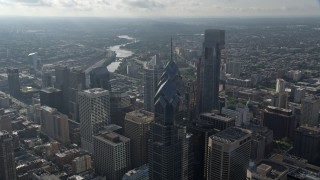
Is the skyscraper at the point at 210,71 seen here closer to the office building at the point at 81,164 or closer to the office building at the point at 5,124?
the office building at the point at 81,164

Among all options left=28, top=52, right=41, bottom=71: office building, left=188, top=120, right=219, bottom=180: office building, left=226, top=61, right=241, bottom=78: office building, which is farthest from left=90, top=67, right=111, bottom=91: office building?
left=28, top=52, right=41, bottom=71: office building

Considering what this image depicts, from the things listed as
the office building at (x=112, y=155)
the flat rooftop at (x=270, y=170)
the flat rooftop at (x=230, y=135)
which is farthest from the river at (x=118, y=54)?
the flat rooftop at (x=270, y=170)

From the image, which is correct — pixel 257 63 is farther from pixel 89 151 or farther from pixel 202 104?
pixel 89 151

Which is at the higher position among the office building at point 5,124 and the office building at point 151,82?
the office building at point 151,82

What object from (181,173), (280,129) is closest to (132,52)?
(280,129)

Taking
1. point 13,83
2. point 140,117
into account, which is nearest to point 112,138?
point 140,117

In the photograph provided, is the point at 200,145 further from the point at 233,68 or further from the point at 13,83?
the point at 233,68

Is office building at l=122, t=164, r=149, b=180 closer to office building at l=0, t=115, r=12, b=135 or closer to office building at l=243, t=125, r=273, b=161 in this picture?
office building at l=243, t=125, r=273, b=161
